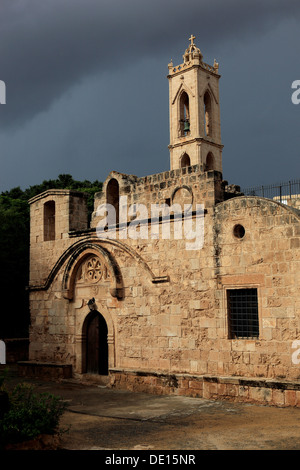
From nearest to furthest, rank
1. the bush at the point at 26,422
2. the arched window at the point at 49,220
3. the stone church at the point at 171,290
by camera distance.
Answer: the bush at the point at 26,422, the stone church at the point at 171,290, the arched window at the point at 49,220

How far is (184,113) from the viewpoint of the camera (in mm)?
41344

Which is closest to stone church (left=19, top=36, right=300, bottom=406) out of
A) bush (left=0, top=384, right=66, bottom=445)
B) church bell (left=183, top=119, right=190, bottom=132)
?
bush (left=0, top=384, right=66, bottom=445)

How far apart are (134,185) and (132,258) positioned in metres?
2.01

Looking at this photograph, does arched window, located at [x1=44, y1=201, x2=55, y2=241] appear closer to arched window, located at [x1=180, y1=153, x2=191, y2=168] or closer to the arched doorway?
the arched doorway

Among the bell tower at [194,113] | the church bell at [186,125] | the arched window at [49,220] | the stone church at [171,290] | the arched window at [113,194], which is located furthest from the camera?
the church bell at [186,125]

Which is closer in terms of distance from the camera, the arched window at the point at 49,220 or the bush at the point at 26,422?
the bush at the point at 26,422

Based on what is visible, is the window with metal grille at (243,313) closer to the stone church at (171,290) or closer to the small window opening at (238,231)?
the stone church at (171,290)

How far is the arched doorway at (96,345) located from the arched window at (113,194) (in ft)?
9.39

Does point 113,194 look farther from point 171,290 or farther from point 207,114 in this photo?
point 207,114

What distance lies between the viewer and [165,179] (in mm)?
12539

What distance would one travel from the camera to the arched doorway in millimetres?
13703

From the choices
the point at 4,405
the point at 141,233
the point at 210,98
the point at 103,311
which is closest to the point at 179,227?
the point at 141,233

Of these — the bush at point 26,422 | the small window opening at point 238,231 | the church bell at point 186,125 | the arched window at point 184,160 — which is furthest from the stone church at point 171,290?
the church bell at point 186,125

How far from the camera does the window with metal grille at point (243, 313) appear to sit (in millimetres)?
10492
